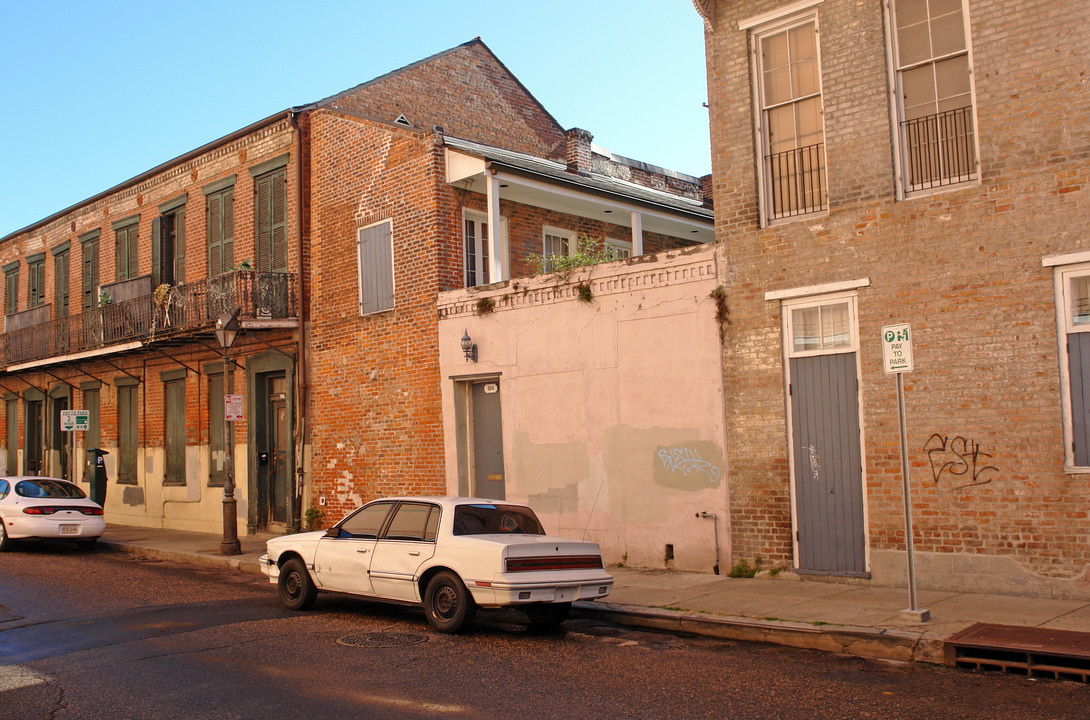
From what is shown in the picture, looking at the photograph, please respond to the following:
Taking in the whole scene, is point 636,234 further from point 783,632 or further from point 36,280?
point 36,280

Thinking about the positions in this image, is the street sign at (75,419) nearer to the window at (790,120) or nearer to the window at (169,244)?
the window at (169,244)

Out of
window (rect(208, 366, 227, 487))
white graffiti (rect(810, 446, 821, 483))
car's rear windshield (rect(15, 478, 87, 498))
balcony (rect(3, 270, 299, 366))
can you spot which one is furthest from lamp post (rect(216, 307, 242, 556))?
white graffiti (rect(810, 446, 821, 483))

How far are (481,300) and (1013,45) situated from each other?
8015mm

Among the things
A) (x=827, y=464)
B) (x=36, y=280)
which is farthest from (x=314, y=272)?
(x=36, y=280)

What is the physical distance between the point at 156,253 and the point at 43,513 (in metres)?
7.61

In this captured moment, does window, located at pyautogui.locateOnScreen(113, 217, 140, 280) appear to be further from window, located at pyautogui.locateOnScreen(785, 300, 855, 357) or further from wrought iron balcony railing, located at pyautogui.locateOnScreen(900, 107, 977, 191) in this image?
wrought iron balcony railing, located at pyautogui.locateOnScreen(900, 107, 977, 191)

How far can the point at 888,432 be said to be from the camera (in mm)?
10211

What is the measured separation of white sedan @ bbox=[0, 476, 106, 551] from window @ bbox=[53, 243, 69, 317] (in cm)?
997

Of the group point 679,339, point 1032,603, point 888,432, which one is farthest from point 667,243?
point 1032,603

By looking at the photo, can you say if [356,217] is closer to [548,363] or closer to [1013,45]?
[548,363]

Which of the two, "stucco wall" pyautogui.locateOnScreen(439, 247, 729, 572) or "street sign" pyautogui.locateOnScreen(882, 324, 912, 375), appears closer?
"street sign" pyautogui.locateOnScreen(882, 324, 912, 375)

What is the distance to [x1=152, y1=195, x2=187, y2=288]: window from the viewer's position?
21703 millimetres

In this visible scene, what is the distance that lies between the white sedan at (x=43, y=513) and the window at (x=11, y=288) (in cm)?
1395

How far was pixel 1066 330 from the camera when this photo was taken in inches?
361
